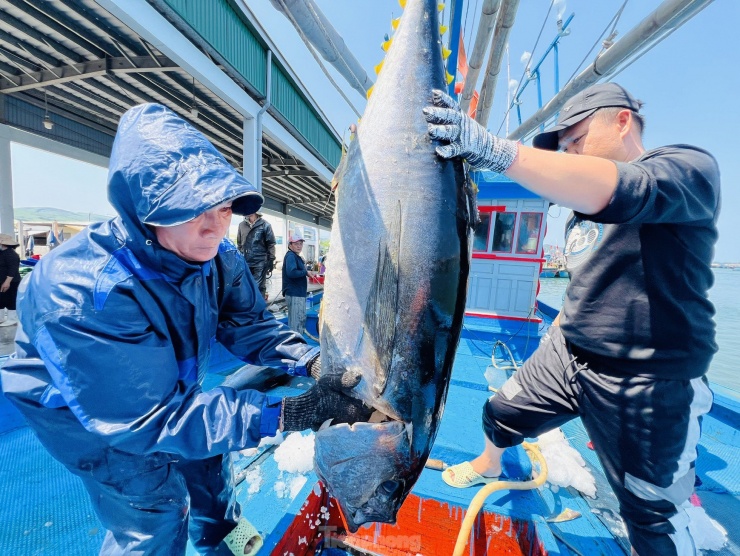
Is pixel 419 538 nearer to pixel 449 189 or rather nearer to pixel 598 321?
pixel 598 321

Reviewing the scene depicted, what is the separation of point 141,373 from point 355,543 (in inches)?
59.1

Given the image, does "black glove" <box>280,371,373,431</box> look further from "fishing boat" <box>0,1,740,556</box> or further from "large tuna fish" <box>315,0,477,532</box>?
"fishing boat" <box>0,1,740,556</box>

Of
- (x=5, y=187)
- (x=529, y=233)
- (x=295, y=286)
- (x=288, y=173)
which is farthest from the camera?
→ (x=288, y=173)

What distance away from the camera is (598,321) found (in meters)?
1.55

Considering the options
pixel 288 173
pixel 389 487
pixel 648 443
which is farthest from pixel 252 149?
pixel 648 443

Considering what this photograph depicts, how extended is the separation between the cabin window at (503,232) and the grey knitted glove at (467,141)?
5475 millimetres

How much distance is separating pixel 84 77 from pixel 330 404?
857 cm

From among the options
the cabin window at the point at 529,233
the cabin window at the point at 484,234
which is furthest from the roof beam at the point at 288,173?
the cabin window at the point at 529,233

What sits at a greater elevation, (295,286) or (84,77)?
(84,77)

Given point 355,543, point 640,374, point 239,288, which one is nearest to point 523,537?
point 355,543

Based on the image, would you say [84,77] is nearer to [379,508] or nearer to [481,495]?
[379,508]

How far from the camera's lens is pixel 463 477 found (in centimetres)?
240

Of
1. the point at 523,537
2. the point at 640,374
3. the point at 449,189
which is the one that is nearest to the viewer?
the point at 449,189

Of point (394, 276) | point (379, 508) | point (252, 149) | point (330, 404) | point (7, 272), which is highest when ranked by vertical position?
point (252, 149)
